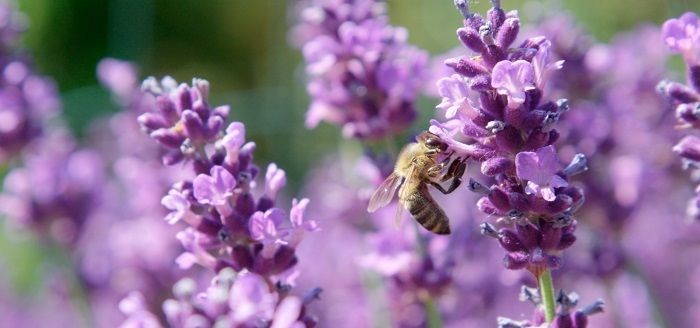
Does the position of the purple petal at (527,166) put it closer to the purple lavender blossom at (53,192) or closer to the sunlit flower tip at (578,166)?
the sunlit flower tip at (578,166)

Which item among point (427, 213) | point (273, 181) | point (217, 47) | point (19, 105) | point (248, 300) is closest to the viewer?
point (248, 300)

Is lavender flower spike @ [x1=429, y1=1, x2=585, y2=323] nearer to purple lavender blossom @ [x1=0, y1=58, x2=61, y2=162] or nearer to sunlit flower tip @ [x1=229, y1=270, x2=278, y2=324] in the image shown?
sunlit flower tip @ [x1=229, y1=270, x2=278, y2=324]

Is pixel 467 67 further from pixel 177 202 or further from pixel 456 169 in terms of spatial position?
pixel 177 202

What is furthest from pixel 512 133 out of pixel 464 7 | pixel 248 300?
pixel 248 300

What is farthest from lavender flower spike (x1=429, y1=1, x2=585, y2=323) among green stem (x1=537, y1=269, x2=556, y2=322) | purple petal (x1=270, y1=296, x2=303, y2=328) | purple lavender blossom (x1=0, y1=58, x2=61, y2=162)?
purple lavender blossom (x1=0, y1=58, x2=61, y2=162)

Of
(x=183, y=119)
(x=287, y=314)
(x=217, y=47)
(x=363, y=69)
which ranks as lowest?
(x=287, y=314)

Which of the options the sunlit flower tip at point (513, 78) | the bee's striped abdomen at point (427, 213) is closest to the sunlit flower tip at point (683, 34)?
the sunlit flower tip at point (513, 78)

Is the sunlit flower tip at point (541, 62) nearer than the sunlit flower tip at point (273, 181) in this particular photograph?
Yes

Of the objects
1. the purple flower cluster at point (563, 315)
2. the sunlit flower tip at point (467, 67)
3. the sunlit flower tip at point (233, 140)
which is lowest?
the purple flower cluster at point (563, 315)

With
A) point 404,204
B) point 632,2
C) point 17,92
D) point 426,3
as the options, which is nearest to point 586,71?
point 404,204

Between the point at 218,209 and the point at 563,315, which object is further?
the point at 218,209
